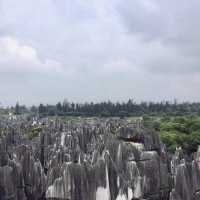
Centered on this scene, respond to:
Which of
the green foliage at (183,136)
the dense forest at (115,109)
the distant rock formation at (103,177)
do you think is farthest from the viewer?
the dense forest at (115,109)

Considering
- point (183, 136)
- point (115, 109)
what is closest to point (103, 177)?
point (183, 136)

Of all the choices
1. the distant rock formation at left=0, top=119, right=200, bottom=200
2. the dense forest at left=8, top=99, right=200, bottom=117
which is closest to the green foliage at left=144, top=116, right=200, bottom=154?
the distant rock formation at left=0, top=119, right=200, bottom=200

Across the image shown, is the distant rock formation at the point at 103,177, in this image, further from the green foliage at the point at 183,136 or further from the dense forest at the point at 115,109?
the dense forest at the point at 115,109

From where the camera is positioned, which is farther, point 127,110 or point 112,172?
point 127,110

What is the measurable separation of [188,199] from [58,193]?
6.30 m

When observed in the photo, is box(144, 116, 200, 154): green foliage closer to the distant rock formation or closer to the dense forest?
the distant rock formation

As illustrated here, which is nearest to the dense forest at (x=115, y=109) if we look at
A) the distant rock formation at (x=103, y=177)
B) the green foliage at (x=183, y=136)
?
the green foliage at (x=183, y=136)

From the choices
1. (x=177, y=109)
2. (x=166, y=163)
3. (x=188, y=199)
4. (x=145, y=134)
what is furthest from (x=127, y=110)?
(x=188, y=199)

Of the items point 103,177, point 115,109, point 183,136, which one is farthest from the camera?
point 115,109

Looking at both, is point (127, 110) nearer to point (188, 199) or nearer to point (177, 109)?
point (177, 109)

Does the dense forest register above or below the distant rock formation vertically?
above

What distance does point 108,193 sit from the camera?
74.3 feet

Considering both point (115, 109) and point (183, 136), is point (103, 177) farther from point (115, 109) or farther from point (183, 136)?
point (115, 109)

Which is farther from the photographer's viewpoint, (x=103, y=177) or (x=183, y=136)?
(x=183, y=136)
